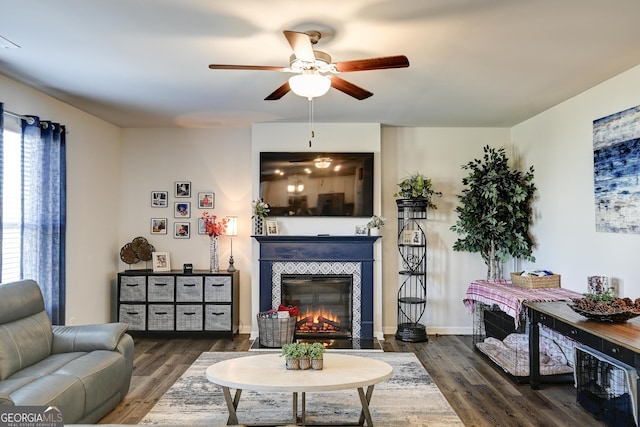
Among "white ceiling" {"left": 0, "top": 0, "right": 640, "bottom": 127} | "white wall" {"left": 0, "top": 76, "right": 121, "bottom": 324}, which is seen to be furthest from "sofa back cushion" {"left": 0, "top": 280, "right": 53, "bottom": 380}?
"white ceiling" {"left": 0, "top": 0, "right": 640, "bottom": 127}

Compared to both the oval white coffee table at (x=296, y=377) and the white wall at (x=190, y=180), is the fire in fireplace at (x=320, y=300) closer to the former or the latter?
the white wall at (x=190, y=180)

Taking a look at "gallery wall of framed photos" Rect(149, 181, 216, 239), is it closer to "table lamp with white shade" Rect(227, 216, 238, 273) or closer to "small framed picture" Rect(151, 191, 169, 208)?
"small framed picture" Rect(151, 191, 169, 208)

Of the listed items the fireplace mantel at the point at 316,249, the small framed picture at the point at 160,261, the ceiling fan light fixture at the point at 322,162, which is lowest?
the small framed picture at the point at 160,261

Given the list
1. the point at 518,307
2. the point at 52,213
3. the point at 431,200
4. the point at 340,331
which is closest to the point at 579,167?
the point at 518,307

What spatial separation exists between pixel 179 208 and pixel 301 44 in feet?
13.1

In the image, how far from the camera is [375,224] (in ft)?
17.5

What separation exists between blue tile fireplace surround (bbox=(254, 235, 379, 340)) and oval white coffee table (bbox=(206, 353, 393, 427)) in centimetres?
216

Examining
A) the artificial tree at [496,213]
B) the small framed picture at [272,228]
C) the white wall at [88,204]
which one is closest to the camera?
the white wall at [88,204]

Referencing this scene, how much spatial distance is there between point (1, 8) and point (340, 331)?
4.49m

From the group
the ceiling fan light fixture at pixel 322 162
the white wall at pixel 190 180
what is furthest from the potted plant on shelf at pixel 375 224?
the white wall at pixel 190 180

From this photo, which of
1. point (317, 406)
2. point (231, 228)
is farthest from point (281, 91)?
point (231, 228)

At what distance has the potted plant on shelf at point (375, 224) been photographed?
5348 mm

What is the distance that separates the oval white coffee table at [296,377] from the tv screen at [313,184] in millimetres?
2506

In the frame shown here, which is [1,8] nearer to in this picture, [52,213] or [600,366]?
[52,213]
